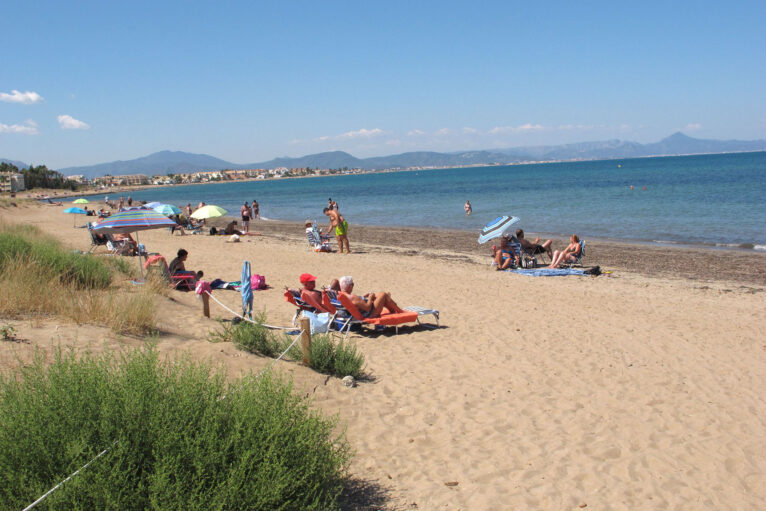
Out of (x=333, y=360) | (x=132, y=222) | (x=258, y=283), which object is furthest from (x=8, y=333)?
(x=258, y=283)

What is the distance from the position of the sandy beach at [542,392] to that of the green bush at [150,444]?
906mm

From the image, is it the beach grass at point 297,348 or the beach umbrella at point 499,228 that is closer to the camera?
the beach grass at point 297,348

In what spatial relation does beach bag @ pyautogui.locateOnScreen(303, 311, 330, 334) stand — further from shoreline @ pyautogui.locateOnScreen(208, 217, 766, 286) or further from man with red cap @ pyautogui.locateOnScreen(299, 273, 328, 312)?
Result: shoreline @ pyautogui.locateOnScreen(208, 217, 766, 286)

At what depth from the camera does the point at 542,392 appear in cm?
547

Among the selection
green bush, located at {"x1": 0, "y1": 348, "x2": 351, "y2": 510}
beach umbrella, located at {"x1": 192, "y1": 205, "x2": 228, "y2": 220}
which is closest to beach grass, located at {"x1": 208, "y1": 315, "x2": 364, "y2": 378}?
green bush, located at {"x1": 0, "y1": 348, "x2": 351, "y2": 510}

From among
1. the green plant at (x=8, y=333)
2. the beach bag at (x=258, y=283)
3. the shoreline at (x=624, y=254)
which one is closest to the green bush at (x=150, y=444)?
the green plant at (x=8, y=333)

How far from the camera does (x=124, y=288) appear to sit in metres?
7.91

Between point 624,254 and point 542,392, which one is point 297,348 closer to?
point 542,392

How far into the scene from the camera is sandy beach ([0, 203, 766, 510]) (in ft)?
12.5

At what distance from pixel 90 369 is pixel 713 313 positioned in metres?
9.01

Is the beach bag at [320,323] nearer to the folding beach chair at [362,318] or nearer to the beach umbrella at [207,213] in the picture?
the folding beach chair at [362,318]

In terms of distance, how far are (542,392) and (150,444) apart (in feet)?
12.9

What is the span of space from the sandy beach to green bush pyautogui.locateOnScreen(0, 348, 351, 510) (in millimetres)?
906

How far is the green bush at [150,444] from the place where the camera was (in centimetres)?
238
